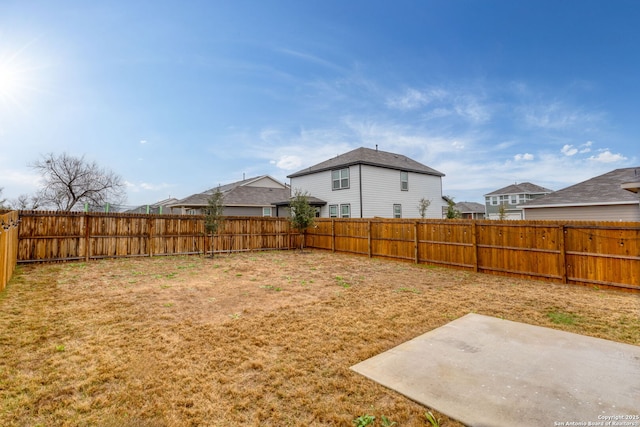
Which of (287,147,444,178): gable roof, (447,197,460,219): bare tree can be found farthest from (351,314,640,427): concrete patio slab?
(447,197,460,219): bare tree

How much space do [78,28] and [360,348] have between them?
11.8 metres

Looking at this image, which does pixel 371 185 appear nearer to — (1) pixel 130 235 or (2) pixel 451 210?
(2) pixel 451 210

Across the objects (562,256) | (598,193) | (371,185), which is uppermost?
(371,185)

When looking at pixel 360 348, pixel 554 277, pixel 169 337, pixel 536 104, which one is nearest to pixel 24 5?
pixel 169 337

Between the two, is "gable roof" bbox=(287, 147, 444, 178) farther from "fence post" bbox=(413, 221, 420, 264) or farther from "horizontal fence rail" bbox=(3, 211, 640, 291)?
"fence post" bbox=(413, 221, 420, 264)

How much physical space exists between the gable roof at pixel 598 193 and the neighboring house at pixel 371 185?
6.83m

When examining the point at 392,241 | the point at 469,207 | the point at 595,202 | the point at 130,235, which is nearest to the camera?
the point at 392,241

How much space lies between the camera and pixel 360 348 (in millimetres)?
3672

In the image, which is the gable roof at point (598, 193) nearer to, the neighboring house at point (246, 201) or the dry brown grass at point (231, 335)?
the dry brown grass at point (231, 335)

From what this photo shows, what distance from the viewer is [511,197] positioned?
35.9 meters

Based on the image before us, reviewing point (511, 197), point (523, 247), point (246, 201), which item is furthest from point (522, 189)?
point (523, 247)

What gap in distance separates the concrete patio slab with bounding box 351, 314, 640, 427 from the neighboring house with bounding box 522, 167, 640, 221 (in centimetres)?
1463

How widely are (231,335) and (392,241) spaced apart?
8808mm

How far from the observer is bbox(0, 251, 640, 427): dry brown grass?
2473 mm
